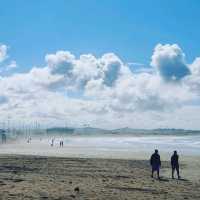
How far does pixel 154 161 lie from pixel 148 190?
7.40 meters

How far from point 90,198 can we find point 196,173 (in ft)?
51.9

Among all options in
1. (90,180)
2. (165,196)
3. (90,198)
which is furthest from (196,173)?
(90,198)

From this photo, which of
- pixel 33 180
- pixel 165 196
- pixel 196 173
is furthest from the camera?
pixel 196 173

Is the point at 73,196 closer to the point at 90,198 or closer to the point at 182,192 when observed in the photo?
the point at 90,198

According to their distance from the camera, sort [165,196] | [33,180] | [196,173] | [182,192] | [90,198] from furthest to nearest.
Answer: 1. [196,173]
2. [33,180]
3. [182,192]
4. [165,196]
5. [90,198]

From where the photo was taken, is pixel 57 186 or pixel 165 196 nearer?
pixel 165 196

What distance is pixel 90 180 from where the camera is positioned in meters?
24.4

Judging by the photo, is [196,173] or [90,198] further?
[196,173]

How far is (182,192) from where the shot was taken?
67.6 feet

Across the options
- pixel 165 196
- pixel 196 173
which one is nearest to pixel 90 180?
pixel 165 196

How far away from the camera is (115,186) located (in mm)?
21859

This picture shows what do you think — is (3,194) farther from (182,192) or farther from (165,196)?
(182,192)

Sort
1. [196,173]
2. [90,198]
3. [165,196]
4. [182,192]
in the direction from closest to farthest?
[90,198]
[165,196]
[182,192]
[196,173]

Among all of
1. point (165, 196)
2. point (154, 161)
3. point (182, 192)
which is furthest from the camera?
point (154, 161)
